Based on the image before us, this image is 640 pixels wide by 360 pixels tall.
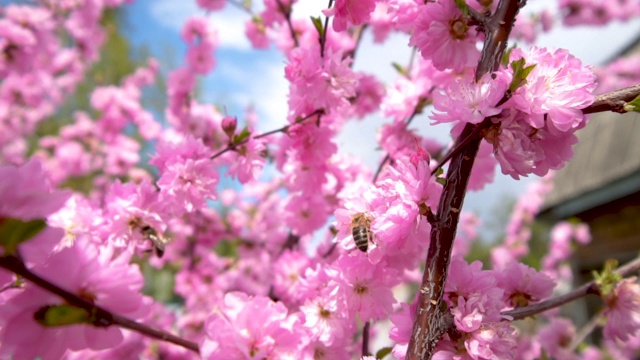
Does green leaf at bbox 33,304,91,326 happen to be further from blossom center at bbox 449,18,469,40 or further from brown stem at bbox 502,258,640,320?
blossom center at bbox 449,18,469,40

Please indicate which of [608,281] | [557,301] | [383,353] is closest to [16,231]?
[383,353]

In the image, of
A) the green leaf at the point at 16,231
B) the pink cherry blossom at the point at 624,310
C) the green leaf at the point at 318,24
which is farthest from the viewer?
the green leaf at the point at 318,24

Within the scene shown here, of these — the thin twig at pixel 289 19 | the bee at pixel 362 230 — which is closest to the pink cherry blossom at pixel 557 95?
the bee at pixel 362 230

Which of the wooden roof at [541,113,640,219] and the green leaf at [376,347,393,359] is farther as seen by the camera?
the wooden roof at [541,113,640,219]

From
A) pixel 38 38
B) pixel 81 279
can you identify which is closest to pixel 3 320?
pixel 81 279

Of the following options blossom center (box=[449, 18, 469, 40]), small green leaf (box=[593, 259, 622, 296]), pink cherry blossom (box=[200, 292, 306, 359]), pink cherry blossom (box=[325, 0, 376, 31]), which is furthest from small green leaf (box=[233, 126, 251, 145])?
small green leaf (box=[593, 259, 622, 296])

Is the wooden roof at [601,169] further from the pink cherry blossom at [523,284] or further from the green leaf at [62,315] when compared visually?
the green leaf at [62,315]

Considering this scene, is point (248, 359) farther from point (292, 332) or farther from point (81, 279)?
point (81, 279)
